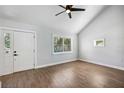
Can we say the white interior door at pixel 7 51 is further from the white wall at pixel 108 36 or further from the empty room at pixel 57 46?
the white wall at pixel 108 36

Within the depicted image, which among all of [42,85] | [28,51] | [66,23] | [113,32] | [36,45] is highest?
[66,23]

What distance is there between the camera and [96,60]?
568 centimetres

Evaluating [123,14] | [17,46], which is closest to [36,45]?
[17,46]

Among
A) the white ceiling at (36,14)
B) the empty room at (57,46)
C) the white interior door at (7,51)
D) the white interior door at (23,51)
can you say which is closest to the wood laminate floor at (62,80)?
the empty room at (57,46)

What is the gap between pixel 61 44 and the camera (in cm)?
592

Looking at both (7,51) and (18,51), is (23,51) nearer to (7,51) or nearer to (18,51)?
(18,51)

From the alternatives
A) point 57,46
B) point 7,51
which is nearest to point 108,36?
point 57,46

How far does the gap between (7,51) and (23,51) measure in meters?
0.65

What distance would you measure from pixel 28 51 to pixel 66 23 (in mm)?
2649

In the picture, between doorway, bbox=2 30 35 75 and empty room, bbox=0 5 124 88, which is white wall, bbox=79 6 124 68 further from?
doorway, bbox=2 30 35 75

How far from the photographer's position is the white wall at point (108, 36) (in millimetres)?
4383

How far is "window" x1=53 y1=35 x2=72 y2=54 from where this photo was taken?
548 cm
